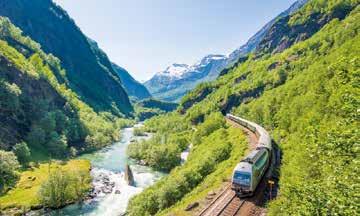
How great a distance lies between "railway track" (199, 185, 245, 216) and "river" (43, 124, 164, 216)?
116 ft

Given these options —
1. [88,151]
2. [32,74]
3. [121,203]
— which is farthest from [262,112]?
[32,74]

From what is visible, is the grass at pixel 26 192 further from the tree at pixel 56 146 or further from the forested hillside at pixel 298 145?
the forested hillside at pixel 298 145

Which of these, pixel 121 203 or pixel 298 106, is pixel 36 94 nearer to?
pixel 121 203

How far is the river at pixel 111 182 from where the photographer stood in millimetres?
74438

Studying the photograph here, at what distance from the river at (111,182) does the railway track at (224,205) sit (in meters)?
35.3

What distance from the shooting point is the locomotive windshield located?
4275 cm

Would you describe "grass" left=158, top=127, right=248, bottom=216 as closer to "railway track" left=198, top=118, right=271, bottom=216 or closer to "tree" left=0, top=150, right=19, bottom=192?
"railway track" left=198, top=118, right=271, bottom=216

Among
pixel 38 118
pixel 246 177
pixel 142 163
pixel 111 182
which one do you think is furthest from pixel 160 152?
pixel 246 177

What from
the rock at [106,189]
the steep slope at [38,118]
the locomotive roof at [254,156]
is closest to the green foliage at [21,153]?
the steep slope at [38,118]

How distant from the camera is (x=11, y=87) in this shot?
132500mm

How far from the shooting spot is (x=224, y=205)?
4075cm

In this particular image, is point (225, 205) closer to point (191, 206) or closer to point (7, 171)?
point (191, 206)

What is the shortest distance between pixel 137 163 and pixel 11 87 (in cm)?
6011

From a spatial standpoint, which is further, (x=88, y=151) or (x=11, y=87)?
(x=88, y=151)
